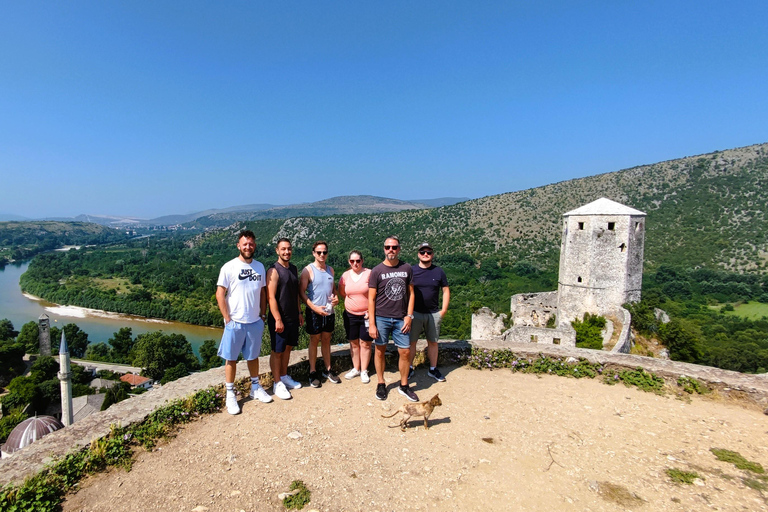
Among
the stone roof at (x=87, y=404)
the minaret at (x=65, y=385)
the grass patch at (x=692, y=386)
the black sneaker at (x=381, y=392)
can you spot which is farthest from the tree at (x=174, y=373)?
the grass patch at (x=692, y=386)

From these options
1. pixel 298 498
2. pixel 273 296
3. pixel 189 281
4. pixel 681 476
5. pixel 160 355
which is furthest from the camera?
pixel 189 281

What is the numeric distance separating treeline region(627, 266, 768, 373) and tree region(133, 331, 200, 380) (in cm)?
3432

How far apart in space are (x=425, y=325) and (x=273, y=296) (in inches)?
80.5

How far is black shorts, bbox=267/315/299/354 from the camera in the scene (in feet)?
16.4

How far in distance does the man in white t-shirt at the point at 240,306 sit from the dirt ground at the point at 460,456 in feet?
1.80

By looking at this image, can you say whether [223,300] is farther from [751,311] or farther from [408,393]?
[751,311]

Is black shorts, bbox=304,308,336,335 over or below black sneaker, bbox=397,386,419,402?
over

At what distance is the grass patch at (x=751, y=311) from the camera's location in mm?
37219

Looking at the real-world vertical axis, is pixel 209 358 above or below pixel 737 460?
below

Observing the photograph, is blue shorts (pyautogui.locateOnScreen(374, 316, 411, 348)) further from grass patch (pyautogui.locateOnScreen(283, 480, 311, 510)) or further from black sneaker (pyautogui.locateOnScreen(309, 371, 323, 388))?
grass patch (pyautogui.locateOnScreen(283, 480, 311, 510))

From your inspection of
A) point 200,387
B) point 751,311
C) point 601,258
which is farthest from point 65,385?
point 751,311

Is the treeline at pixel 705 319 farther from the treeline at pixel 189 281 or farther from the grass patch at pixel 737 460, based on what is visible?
the grass patch at pixel 737 460

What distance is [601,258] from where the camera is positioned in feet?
55.0

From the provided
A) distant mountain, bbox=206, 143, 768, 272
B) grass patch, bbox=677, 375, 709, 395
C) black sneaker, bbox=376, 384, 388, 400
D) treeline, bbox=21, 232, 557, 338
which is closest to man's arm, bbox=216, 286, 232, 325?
black sneaker, bbox=376, 384, 388, 400
